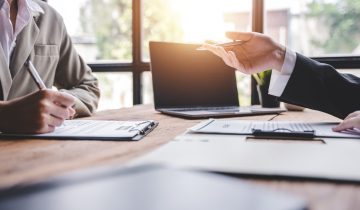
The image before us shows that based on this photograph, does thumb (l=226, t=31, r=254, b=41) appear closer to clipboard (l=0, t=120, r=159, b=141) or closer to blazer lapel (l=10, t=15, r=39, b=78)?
clipboard (l=0, t=120, r=159, b=141)

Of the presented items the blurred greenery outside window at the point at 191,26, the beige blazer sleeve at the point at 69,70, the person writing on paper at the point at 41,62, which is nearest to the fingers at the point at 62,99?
the person writing on paper at the point at 41,62

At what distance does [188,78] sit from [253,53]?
383mm

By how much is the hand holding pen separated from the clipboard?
18 mm

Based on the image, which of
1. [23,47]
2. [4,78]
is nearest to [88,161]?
[4,78]

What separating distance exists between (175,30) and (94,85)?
3.32ft

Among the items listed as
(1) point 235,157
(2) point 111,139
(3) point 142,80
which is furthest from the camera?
(3) point 142,80

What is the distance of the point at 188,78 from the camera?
177 centimetres

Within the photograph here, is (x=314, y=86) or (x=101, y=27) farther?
(x=101, y=27)

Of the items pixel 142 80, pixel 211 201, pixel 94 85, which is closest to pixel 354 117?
pixel 211 201

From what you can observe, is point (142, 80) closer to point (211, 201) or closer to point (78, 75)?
point (78, 75)

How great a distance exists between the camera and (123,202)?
351mm

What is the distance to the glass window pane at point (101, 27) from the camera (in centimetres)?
283

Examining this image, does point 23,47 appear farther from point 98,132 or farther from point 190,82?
point 98,132

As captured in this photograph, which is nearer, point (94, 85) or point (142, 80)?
point (94, 85)
